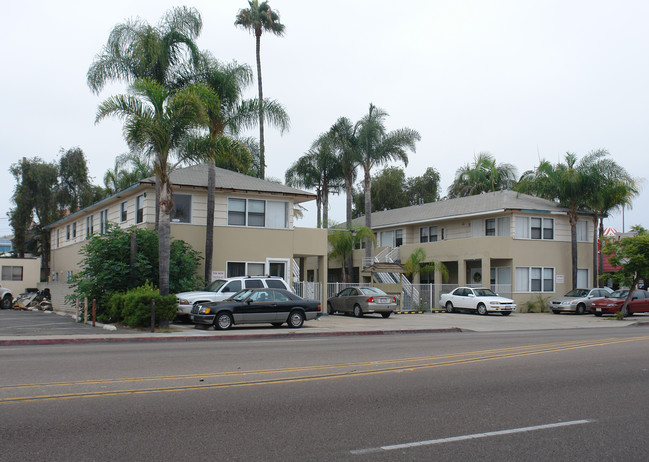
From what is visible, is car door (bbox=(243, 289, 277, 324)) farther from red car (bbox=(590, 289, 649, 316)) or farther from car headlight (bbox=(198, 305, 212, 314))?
red car (bbox=(590, 289, 649, 316))

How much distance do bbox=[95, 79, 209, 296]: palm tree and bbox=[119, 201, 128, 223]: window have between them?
30.0ft

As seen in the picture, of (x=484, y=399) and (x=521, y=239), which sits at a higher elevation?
(x=521, y=239)

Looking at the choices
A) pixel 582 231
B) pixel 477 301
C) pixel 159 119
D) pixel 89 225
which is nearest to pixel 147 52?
pixel 159 119

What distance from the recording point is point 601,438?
6.73 meters

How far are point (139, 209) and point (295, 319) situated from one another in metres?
10.4

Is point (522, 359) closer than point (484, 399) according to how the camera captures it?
No

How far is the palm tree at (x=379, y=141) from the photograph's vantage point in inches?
1535

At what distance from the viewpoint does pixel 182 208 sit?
92.7 ft

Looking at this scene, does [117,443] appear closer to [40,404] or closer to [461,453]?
[40,404]

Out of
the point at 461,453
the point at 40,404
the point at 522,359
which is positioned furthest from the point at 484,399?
the point at 40,404

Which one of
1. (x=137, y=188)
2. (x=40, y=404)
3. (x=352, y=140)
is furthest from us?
(x=352, y=140)

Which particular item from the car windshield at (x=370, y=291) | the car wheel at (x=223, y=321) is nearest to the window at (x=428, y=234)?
the car windshield at (x=370, y=291)

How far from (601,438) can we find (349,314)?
25.0 metres

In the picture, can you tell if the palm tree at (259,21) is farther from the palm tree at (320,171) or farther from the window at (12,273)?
the window at (12,273)
